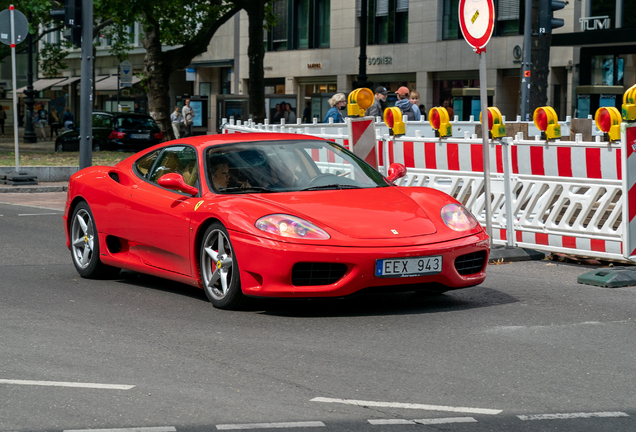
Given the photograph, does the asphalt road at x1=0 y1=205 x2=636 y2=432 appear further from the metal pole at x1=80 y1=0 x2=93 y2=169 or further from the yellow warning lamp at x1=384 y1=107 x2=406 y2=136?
the metal pole at x1=80 y1=0 x2=93 y2=169

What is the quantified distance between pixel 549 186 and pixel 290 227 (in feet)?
13.6

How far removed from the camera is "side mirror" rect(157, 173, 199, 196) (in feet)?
24.5

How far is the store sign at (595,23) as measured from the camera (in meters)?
32.8

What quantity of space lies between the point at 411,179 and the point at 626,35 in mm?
20677

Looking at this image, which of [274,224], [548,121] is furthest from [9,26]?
[274,224]

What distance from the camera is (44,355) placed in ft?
18.6

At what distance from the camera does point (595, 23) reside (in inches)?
1310

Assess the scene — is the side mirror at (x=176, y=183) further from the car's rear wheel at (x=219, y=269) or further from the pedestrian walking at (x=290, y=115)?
the pedestrian walking at (x=290, y=115)

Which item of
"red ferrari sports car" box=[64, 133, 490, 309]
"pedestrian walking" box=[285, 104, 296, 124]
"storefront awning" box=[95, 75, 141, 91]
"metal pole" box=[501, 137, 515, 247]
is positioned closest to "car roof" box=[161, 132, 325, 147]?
"red ferrari sports car" box=[64, 133, 490, 309]

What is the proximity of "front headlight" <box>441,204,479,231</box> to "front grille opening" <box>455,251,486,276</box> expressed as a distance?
0.63ft

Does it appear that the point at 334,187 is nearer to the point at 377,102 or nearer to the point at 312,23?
the point at 377,102

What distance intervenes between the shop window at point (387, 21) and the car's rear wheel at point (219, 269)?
36.2m

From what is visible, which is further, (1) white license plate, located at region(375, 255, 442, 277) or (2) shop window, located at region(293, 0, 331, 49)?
(2) shop window, located at region(293, 0, 331, 49)

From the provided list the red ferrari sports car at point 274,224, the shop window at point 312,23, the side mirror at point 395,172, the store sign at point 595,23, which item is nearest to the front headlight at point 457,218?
the red ferrari sports car at point 274,224
